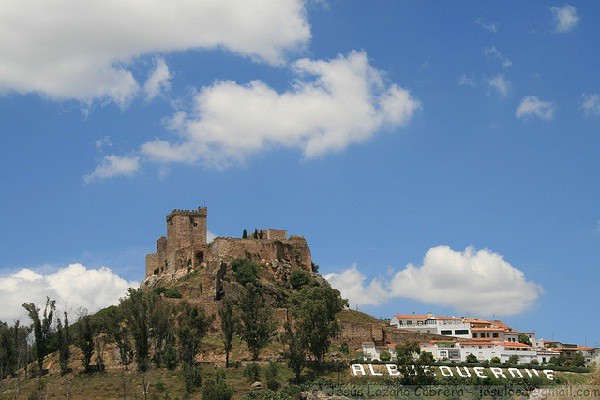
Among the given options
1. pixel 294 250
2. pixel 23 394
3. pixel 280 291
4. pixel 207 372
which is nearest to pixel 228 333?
pixel 207 372

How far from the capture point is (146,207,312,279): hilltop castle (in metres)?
101

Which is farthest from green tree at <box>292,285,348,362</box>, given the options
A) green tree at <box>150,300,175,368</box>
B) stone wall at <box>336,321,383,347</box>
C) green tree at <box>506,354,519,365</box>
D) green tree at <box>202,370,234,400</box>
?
green tree at <box>506,354,519,365</box>

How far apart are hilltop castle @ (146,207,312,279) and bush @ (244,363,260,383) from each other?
3139 centimetres

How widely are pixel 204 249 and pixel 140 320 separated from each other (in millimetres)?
33758

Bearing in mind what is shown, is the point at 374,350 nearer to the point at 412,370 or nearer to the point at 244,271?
the point at 412,370

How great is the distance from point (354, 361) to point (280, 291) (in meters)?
22.8

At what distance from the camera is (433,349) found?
80500 millimetres

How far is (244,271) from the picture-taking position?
92.6m

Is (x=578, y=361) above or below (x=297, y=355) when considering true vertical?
below

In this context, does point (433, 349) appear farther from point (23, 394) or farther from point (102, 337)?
point (23, 394)

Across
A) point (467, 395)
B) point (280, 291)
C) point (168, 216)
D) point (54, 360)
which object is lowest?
point (467, 395)

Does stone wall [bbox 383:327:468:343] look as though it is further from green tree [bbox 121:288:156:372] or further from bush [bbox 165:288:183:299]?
green tree [bbox 121:288:156:372]

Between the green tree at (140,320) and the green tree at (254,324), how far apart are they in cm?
802

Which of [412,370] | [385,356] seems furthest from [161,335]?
[412,370]
